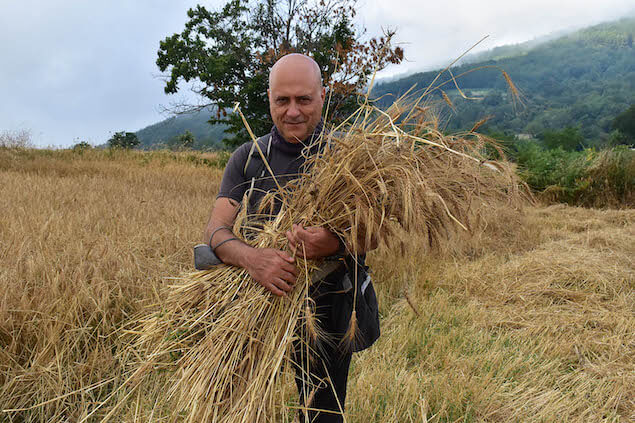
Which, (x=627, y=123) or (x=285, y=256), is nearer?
(x=285, y=256)

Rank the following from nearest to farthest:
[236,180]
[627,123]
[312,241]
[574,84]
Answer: [312,241]
[236,180]
[627,123]
[574,84]

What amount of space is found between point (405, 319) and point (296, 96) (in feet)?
7.20

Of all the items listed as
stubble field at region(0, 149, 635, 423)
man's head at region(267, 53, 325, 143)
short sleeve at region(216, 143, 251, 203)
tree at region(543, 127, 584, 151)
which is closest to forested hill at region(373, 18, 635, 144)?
tree at region(543, 127, 584, 151)

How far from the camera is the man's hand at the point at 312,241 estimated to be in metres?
1.17

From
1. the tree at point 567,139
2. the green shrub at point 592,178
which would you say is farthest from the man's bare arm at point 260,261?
the tree at point 567,139

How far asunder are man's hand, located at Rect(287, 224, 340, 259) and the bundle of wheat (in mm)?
37

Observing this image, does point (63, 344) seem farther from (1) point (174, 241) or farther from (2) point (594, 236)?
(2) point (594, 236)

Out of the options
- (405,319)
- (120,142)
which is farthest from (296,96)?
(120,142)

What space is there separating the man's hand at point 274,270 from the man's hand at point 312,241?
5cm

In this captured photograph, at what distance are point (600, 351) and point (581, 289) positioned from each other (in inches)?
47.6

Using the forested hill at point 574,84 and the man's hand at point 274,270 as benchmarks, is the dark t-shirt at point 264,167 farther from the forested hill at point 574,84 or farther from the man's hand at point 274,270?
the forested hill at point 574,84

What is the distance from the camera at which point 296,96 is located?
58.4 inches

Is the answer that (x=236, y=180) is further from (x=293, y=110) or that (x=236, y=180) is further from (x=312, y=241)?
(x=312, y=241)

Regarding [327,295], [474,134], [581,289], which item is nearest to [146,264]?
[327,295]
